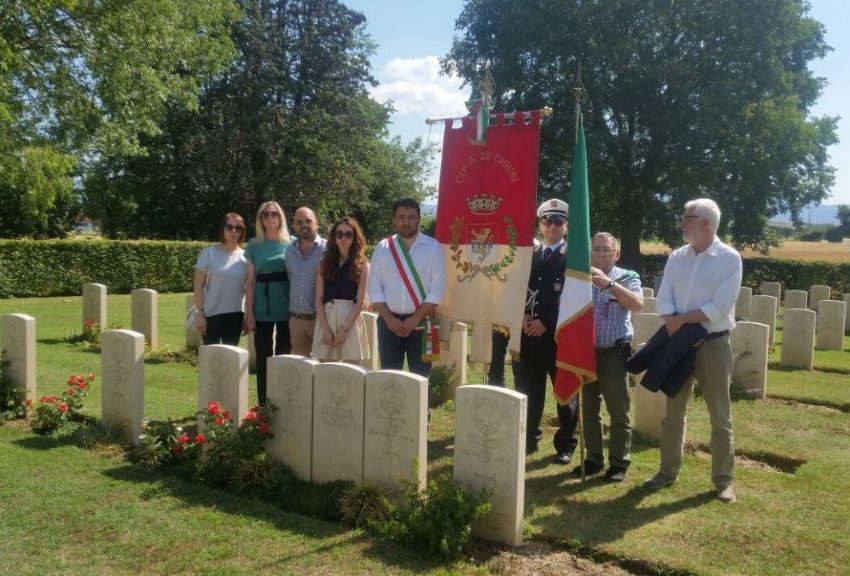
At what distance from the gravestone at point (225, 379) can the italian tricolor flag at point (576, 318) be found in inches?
94.8

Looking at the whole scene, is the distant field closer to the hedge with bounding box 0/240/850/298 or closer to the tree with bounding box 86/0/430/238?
the hedge with bounding box 0/240/850/298

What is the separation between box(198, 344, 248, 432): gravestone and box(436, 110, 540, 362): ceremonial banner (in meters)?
1.74

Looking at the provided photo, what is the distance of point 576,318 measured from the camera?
5.43 m

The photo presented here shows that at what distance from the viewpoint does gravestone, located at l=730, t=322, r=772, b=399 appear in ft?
28.2

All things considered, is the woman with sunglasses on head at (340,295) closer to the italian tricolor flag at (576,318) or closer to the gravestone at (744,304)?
the italian tricolor flag at (576,318)

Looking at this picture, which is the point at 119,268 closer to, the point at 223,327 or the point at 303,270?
the point at 223,327

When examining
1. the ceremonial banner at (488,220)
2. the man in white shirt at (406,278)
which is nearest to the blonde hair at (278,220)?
the man in white shirt at (406,278)

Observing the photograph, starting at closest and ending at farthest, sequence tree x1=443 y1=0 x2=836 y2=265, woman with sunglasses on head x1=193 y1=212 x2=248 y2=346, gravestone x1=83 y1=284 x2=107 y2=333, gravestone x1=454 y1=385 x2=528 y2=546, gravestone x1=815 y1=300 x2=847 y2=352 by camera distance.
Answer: gravestone x1=454 y1=385 x2=528 y2=546 < woman with sunglasses on head x1=193 y1=212 x2=248 y2=346 < gravestone x1=83 y1=284 x2=107 y2=333 < gravestone x1=815 y1=300 x2=847 y2=352 < tree x1=443 y1=0 x2=836 y2=265

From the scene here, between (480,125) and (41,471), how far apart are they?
442 cm

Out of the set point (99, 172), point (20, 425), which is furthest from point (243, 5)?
point (20, 425)

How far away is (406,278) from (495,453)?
1.87m

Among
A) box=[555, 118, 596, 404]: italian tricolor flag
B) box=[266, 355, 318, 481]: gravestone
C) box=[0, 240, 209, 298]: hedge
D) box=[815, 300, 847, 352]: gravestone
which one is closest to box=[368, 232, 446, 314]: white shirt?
box=[266, 355, 318, 481]: gravestone

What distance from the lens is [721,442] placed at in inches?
205

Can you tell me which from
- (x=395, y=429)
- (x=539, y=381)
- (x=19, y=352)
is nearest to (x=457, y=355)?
(x=539, y=381)
